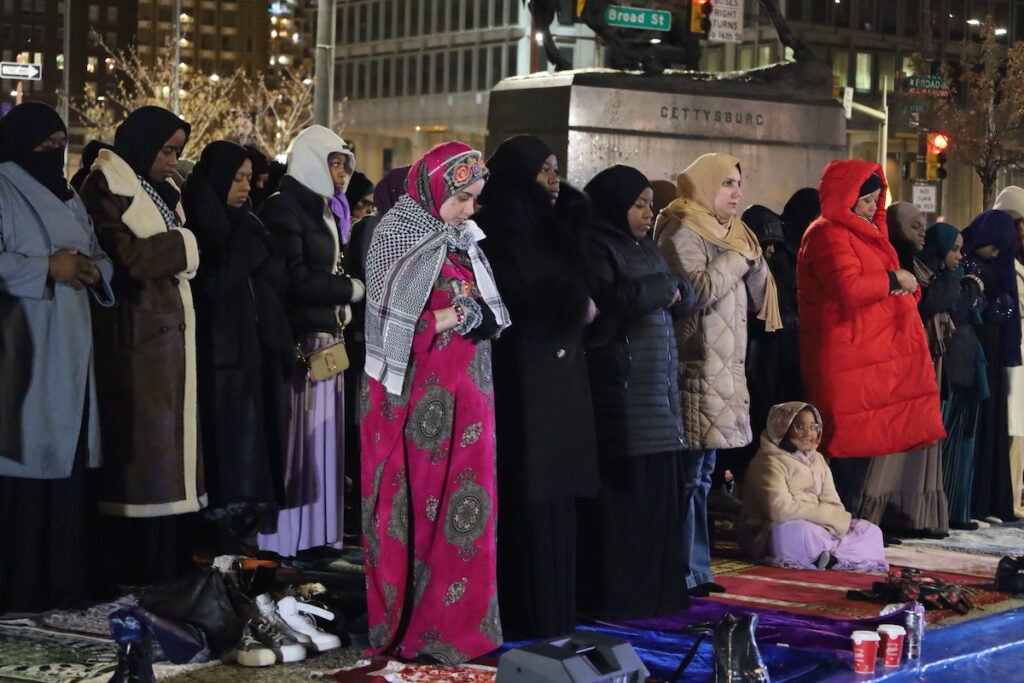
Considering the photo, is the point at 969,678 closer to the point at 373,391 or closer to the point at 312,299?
the point at 373,391

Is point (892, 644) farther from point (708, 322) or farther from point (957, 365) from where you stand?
point (957, 365)

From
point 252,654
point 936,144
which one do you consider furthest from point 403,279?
point 936,144

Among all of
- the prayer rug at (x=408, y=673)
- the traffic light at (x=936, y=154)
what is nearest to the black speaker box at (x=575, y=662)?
the prayer rug at (x=408, y=673)

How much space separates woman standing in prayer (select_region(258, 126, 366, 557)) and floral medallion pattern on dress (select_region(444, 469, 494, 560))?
7.22ft

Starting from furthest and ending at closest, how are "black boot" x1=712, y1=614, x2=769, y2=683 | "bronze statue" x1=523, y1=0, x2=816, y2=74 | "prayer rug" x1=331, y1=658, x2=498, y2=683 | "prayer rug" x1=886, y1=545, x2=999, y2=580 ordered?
"bronze statue" x1=523, y1=0, x2=816, y2=74 → "prayer rug" x1=886, y1=545, x2=999, y2=580 → "prayer rug" x1=331, y1=658, x2=498, y2=683 → "black boot" x1=712, y1=614, x2=769, y2=683

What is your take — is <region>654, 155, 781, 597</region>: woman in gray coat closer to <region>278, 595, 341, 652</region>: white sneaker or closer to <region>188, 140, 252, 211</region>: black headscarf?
<region>188, 140, 252, 211</region>: black headscarf

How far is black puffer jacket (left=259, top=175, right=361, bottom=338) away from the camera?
29.2 ft

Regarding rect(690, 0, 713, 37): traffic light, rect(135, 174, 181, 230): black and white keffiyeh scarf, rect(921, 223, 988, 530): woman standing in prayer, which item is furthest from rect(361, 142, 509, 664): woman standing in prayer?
rect(690, 0, 713, 37): traffic light

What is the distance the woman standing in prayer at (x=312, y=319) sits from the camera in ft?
29.4

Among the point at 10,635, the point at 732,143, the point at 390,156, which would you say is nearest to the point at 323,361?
the point at 10,635

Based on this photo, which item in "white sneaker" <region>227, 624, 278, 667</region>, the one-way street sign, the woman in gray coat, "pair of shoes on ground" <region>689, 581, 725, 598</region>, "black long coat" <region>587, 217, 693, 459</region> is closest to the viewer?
"white sneaker" <region>227, 624, 278, 667</region>

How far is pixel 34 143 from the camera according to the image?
760cm

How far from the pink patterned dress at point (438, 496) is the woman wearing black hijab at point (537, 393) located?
0.37m

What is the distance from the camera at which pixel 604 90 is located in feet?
39.0
